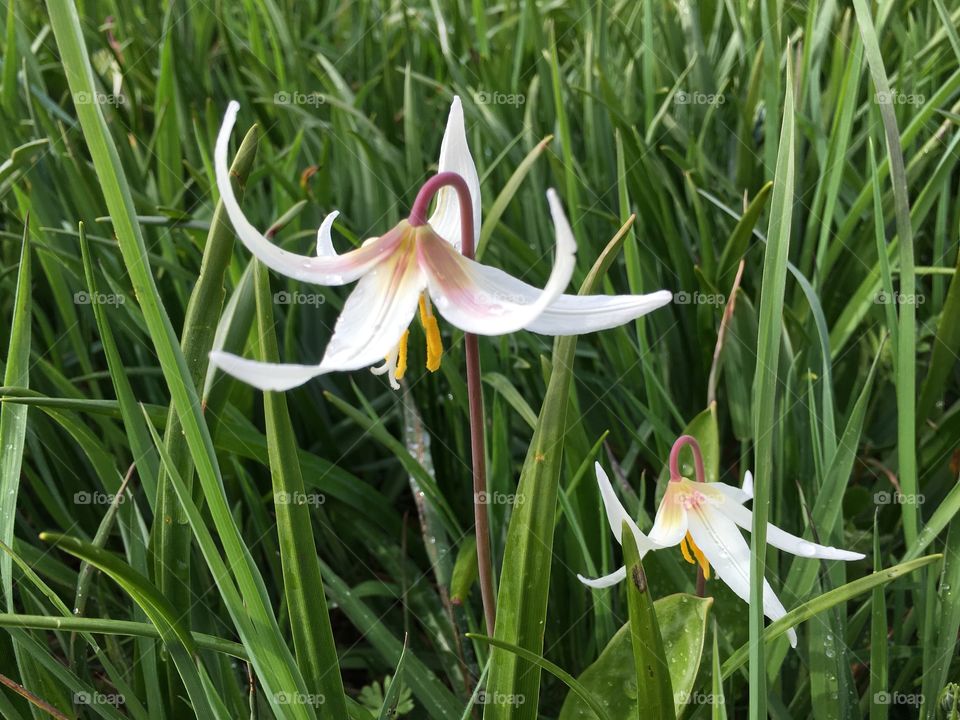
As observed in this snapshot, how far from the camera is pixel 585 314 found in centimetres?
96

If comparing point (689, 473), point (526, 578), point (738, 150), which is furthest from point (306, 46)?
point (526, 578)

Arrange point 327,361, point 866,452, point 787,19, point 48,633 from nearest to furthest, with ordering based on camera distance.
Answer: point 327,361
point 48,633
point 866,452
point 787,19

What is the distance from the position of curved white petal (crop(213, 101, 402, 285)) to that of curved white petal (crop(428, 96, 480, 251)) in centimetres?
15

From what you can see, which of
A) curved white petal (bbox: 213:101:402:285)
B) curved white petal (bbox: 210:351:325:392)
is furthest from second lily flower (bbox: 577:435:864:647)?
curved white petal (bbox: 210:351:325:392)

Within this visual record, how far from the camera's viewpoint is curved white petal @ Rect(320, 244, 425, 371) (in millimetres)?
961

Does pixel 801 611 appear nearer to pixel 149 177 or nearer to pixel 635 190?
pixel 635 190

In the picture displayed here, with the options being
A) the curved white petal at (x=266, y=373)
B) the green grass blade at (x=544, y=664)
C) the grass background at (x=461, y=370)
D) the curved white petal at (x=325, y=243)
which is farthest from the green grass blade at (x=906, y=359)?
the curved white petal at (x=266, y=373)

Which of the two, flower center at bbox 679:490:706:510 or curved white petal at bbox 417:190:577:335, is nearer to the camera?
curved white petal at bbox 417:190:577:335

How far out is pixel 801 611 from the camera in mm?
1146

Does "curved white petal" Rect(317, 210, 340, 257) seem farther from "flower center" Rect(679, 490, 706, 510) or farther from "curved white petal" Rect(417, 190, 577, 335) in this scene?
"flower center" Rect(679, 490, 706, 510)

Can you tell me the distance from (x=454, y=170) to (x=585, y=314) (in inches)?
16.1

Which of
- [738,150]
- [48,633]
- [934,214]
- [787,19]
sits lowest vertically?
[48,633]

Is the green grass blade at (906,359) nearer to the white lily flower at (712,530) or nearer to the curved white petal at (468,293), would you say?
the white lily flower at (712,530)

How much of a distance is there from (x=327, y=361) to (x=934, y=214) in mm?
2235
